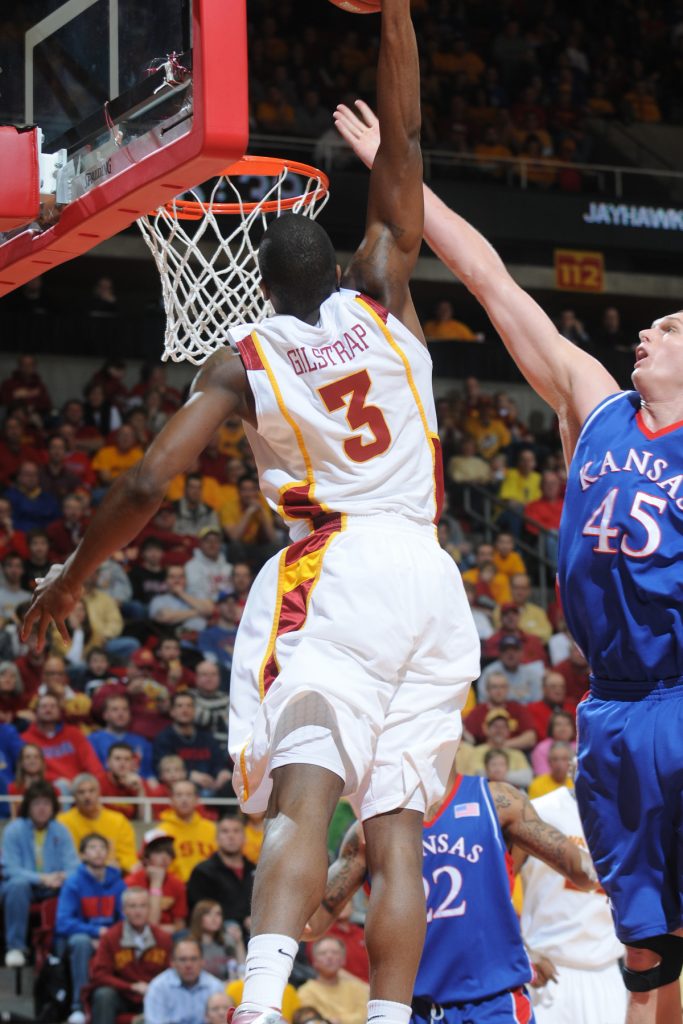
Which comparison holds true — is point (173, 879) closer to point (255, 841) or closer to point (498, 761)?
point (255, 841)

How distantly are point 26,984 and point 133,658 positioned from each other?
8.97 feet

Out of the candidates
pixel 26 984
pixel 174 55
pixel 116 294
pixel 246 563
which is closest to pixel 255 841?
pixel 26 984

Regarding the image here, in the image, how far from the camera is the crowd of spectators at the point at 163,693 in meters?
7.92

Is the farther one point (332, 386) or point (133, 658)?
point (133, 658)

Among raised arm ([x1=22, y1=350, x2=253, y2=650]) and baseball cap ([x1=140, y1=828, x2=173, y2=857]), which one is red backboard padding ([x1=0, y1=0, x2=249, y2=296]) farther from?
baseball cap ([x1=140, y1=828, x2=173, y2=857])

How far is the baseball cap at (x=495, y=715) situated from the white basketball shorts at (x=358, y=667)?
6.63 m

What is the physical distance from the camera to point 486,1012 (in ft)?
15.5

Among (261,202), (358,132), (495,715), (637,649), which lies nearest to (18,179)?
(358,132)

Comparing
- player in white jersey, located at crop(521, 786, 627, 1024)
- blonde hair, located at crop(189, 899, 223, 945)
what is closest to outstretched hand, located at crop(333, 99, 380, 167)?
player in white jersey, located at crop(521, 786, 627, 1024)

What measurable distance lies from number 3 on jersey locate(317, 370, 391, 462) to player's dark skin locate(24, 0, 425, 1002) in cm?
20

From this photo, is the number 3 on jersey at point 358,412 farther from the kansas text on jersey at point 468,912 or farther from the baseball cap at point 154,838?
the baseball cap at point 154,838

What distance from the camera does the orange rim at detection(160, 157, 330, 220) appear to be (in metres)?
4.69

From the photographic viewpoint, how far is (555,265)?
16984mm

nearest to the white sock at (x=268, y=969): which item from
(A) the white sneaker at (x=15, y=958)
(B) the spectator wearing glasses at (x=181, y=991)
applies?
(B) the spectator wearing glasses at (x=181, y=991)
